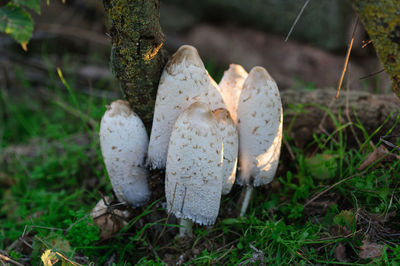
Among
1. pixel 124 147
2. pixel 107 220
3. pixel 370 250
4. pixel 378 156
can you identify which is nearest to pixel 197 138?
pixel 124 147

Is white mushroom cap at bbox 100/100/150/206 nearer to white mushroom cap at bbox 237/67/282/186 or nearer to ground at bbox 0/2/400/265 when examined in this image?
ground at bbox 0/2/400/265

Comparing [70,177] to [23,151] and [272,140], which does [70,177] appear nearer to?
[23,151]

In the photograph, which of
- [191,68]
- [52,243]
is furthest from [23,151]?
[191,68]

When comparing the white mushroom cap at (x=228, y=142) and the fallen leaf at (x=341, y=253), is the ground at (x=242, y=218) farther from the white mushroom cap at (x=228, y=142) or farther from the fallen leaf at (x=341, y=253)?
the white mushroom cap at (x=228, y=142)

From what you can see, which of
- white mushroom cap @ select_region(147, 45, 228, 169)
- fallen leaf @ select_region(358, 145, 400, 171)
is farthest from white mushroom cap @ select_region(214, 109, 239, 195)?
fallen leaf @ select_region(358, 145, 400, 171)

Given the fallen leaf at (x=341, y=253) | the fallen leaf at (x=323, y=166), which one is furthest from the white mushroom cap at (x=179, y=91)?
the fallen leaf at (x=341, y=253)
